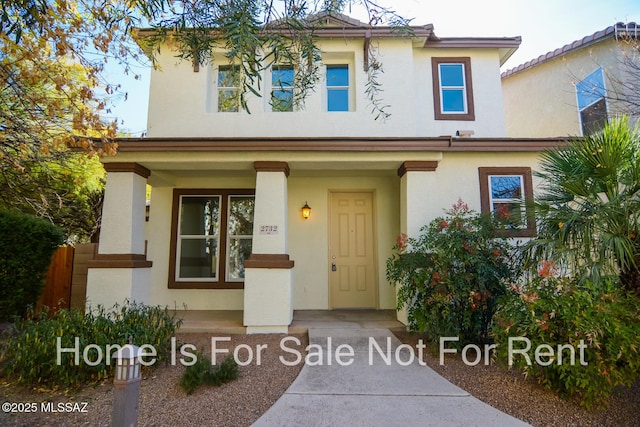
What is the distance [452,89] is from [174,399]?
7946 mm

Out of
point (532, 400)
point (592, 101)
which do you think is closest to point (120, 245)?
point (532, 400)

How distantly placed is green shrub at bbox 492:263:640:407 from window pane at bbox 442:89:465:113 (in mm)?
5037

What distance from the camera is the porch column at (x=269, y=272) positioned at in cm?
584

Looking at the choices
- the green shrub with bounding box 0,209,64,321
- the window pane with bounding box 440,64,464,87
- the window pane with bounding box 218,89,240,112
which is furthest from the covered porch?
the window pane with bounding box 440,64,464,87

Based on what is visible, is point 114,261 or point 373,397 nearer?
point 373,397

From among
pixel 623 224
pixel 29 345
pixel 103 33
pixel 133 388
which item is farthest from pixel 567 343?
pixel 103 33

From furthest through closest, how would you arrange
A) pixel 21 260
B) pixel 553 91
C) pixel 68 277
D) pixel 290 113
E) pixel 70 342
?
pixel 553 91 → pixel 68 277 → pixel 290 113 → pixel 21 260 → pixel 70 342

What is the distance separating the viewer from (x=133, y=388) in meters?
2.39

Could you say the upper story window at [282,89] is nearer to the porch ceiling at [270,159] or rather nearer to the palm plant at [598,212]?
the porch ceiling at [270,159]

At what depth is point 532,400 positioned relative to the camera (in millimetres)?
3584

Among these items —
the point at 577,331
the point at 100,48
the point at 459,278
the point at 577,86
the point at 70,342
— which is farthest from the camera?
the point at 577,86

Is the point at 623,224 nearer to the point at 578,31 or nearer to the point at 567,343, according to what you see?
the point at 567,343

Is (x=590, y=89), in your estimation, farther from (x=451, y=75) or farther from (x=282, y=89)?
(x=282, y=89)

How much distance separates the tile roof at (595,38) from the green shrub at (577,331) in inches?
288
